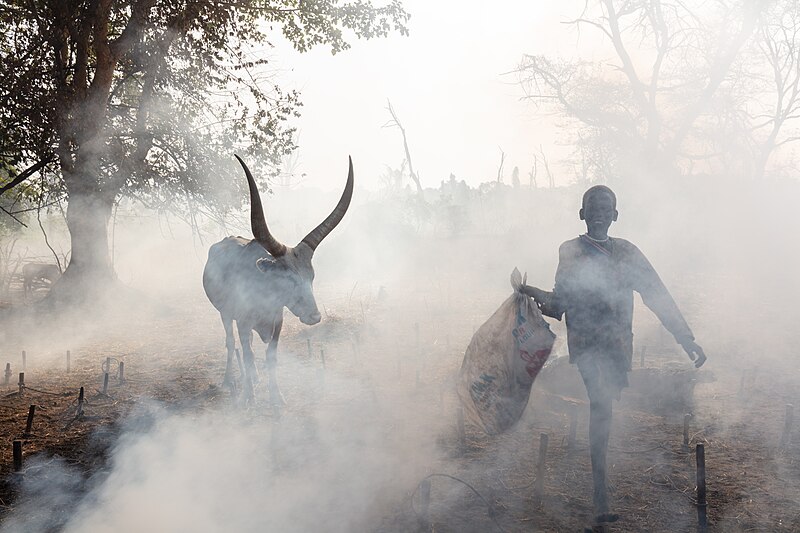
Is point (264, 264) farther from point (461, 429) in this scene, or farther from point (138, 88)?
point (138, 88)

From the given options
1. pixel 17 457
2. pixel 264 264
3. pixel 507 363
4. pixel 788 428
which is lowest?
pixel 17 457

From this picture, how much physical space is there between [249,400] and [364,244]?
712 inches

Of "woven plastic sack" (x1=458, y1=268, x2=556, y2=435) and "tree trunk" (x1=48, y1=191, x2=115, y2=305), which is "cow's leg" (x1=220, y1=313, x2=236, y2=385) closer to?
"woven plastic sack" (x1=458, y1=268, x2=556, y2=435)

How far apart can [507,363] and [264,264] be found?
3027mm

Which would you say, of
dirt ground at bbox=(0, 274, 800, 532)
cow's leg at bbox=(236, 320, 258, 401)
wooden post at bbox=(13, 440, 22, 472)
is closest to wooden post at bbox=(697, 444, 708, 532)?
dirt ground at bbox=(0, 274, 800, 532)

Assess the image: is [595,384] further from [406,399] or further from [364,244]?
[364,244]

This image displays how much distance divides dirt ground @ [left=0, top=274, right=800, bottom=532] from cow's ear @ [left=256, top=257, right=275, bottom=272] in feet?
5.58

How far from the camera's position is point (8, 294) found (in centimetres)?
1638

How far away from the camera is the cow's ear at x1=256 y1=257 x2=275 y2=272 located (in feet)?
19.6

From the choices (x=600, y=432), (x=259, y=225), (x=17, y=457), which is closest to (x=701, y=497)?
(x=600, y=432)

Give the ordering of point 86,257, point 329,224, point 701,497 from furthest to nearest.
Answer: point 86,257, point 329,224, point 701,497

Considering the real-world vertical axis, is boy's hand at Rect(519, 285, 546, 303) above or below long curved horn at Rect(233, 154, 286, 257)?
below

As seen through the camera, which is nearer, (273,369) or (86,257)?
(273,369)

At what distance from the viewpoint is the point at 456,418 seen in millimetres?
5789
